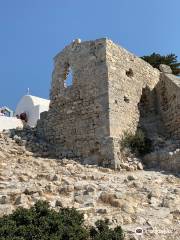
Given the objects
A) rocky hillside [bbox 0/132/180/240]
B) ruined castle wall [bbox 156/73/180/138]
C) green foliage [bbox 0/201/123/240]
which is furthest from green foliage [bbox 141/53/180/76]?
green foliage [bbox 0/201/123/240]

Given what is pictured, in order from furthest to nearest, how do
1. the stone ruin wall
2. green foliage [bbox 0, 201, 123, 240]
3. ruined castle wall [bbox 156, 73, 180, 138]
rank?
ruined castle wall [bbox 156, 73, 180, 138]
the stone ruin wall
green foliage [bbox 0, 201, 123, 240]

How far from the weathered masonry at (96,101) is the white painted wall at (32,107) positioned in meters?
7.16

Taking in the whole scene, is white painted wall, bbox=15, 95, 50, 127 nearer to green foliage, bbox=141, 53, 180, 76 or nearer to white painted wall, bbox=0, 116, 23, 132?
white painted wall, bbox=0, 116, 23, 132

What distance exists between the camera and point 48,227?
587 centimetres

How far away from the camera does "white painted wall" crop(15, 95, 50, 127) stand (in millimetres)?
21922

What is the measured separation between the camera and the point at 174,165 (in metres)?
11.5

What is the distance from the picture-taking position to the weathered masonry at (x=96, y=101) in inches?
490

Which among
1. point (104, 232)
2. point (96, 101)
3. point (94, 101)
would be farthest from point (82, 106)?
point (104, 232)

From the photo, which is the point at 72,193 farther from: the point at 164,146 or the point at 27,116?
the point at 27,116

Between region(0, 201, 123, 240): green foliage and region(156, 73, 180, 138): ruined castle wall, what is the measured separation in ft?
26.4

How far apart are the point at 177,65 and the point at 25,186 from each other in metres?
13.1

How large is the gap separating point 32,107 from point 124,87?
10.0 meters

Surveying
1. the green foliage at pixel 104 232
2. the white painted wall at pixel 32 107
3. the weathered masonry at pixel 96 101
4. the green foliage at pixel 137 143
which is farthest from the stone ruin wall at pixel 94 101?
the white painted wall at pixel 32 107

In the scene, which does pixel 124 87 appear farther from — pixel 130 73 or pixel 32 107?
pixel 32 107
